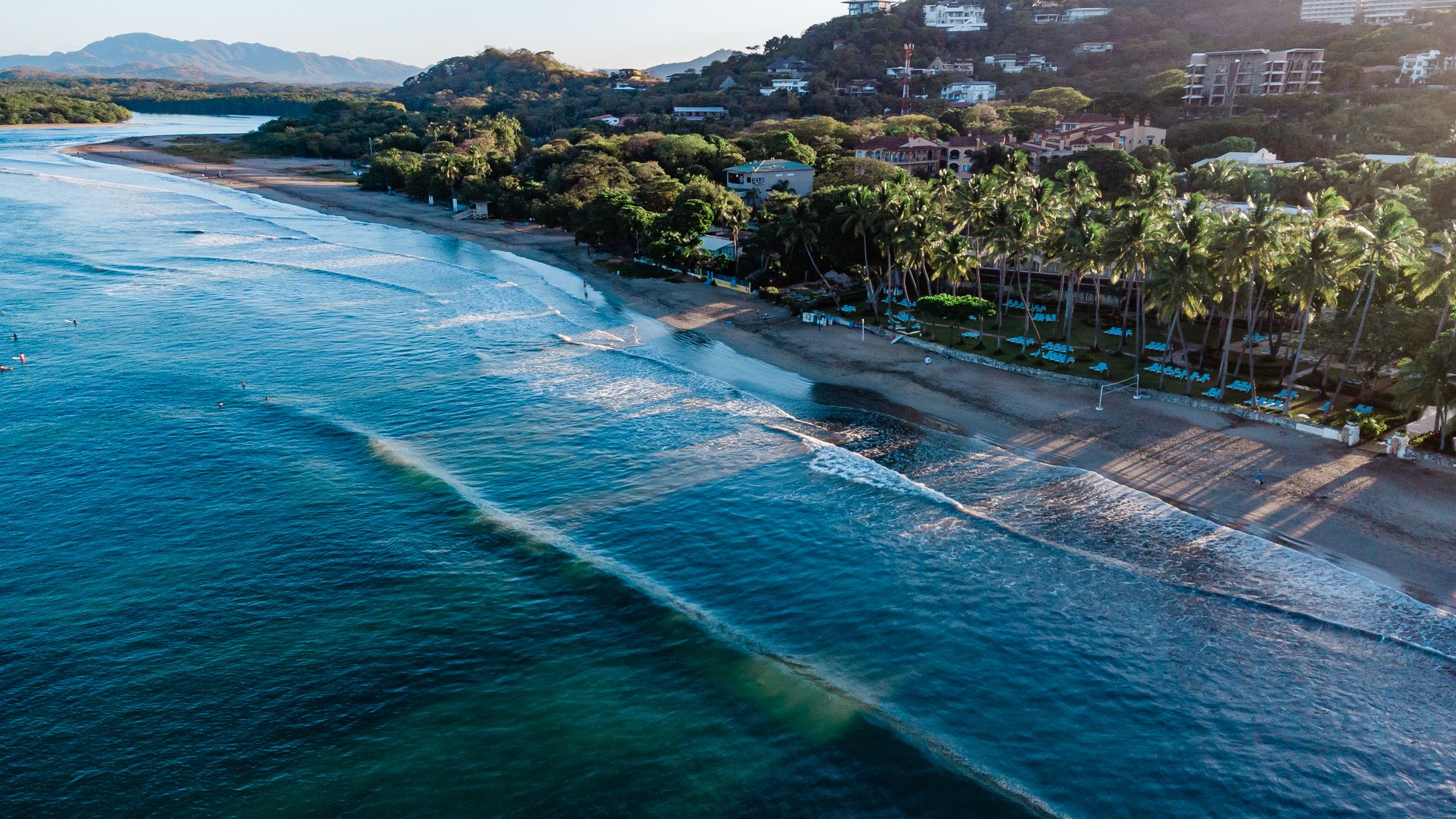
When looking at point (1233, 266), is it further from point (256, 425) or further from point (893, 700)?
point (256, 425)

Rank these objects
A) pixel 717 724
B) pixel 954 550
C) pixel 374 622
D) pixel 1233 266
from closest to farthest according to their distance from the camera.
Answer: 1. pixel 717 724
2. pixel 374 622
3. pixel 954 550
4. pixel 1233 266

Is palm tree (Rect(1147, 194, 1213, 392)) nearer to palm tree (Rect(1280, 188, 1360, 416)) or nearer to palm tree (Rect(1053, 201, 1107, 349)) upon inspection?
palm tree (Rect(1280, 188, 1360, 416))

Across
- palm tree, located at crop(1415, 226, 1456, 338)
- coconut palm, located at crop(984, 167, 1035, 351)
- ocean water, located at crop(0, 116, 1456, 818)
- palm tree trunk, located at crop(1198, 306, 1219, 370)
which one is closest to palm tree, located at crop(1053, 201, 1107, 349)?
coconut palm, located at crop(984, 167, 1035, 351)

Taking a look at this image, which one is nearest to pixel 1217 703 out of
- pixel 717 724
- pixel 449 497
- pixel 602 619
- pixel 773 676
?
pixel 773 676

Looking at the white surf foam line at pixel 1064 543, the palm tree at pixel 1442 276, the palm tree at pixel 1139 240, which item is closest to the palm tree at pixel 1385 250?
the palm tree at pixel 1442 276

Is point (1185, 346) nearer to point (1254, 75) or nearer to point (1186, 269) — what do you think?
point (1186, 269)

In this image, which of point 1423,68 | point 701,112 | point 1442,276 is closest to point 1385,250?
point 1442,276
